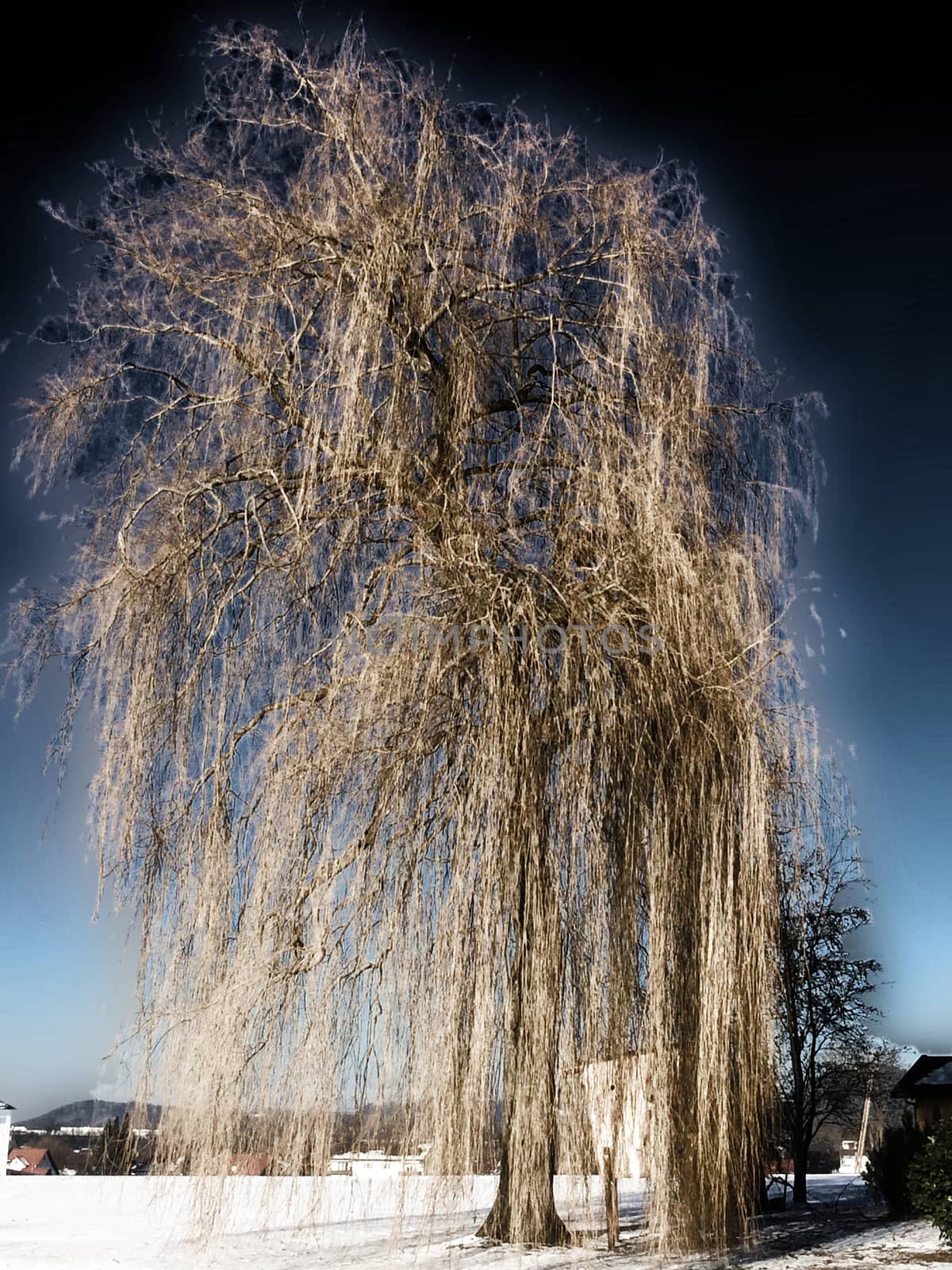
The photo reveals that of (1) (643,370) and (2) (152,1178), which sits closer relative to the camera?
(2) (152,1178)

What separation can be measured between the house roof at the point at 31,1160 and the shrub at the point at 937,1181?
65.2 feet

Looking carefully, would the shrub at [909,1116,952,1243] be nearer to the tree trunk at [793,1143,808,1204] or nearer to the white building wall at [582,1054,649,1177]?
the white building wall at [582,1054,649,1177]

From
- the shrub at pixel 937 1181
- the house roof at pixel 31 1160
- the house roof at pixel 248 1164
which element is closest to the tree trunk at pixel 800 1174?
the shrub at pixel 937 1181

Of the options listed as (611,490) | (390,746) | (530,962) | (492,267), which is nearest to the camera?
(530,962)

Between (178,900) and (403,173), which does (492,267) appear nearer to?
(403,173)

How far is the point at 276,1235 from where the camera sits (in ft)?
26.6

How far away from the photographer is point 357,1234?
26.3ft

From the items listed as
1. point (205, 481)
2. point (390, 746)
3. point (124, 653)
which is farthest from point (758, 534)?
point (124, 653)

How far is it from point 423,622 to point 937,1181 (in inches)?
243

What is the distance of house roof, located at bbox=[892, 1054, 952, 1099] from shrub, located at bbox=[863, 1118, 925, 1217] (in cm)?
645

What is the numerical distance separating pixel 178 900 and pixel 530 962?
1562mm

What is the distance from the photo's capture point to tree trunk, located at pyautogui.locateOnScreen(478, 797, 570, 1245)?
181 inches

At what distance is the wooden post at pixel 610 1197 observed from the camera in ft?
17.6

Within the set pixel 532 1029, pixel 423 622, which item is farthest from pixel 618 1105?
pixel 423 622
